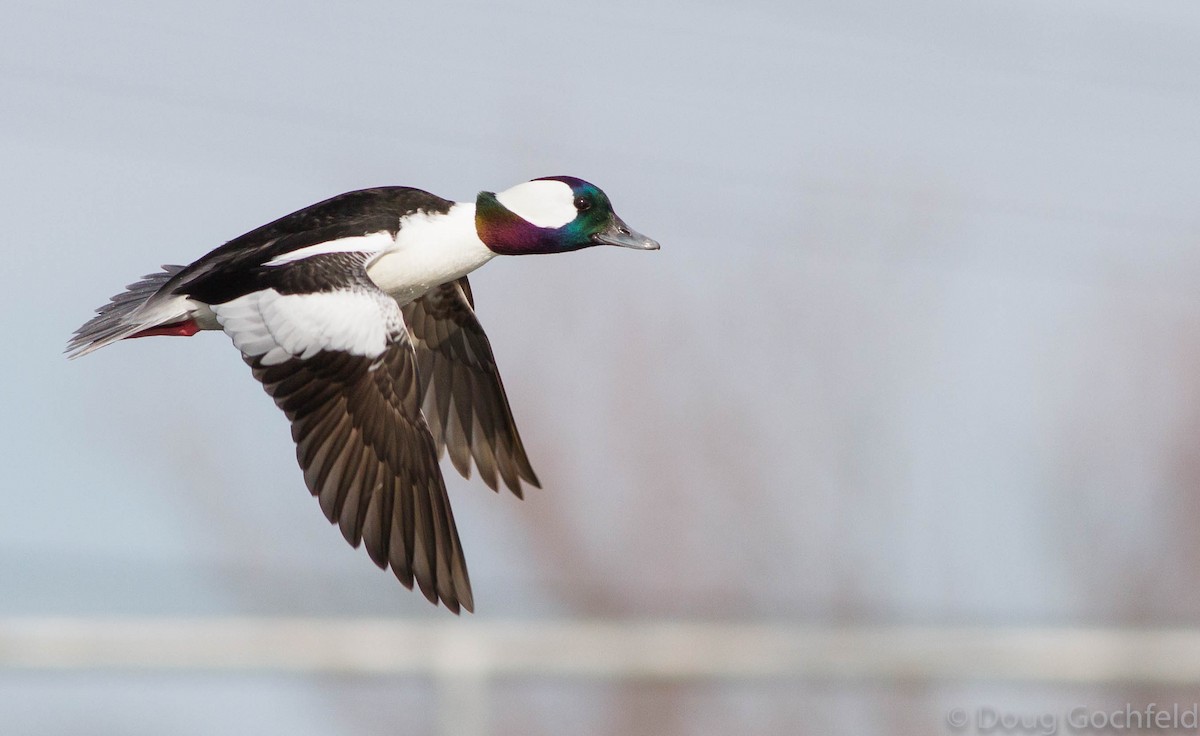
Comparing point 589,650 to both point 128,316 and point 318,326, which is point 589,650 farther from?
point 128,316

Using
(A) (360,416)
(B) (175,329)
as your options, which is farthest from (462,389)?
(A) (360,416)

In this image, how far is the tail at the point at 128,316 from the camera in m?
5.10

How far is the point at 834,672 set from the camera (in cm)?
434

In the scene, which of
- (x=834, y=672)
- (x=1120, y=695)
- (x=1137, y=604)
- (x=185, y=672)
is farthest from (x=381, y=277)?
(x=1137, y=604)

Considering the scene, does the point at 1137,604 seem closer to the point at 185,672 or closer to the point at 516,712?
the point at 516,712

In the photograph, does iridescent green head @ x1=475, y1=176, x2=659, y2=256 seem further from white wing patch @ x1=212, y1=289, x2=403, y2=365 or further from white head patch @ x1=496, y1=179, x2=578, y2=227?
white wing patch @ x1=212, y1=289, x2=403, y2=365

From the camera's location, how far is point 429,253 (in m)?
5.09

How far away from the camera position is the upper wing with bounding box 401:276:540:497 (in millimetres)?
5688

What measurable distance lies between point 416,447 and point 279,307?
0.50 m

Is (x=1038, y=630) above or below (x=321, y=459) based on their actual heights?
below

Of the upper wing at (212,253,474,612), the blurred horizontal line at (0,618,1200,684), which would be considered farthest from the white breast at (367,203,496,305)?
the blurred horizontal line at (0,618,1200,684)

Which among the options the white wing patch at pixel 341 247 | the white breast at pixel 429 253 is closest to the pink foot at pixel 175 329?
the white wing patch at pixel 341 247

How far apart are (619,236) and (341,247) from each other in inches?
33.3

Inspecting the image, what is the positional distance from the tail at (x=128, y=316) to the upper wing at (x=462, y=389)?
0.78 metres
